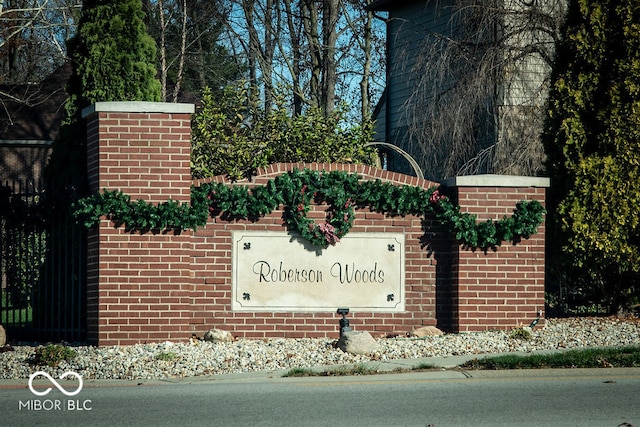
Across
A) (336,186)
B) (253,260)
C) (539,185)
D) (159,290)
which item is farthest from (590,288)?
(159,290)

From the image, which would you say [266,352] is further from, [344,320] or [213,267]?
[213,267]

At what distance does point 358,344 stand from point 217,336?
2.23 meters

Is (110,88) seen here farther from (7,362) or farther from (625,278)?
(625,278)

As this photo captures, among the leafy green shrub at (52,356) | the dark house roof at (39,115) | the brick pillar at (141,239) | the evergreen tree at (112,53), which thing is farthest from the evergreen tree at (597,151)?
the dark house roof at (39,115)

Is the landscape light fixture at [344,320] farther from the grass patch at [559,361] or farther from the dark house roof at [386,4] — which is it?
the dark house roof at [386,4]

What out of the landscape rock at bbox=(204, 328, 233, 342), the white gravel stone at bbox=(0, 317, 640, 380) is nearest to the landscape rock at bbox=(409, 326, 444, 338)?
the white gravel stone at bbox=(0, 317, 640, 380)

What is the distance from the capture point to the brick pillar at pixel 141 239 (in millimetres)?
12609

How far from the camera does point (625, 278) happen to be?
48.3 ft

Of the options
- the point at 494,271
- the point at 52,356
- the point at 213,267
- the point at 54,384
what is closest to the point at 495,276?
the point at 494,271

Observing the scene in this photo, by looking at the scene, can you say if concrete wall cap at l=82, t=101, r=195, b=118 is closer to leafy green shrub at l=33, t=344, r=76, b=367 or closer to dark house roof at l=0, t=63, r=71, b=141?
leafy green shrub at l=33, t=344, r=76, b=367

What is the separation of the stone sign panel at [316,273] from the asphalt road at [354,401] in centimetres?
307

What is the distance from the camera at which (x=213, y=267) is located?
13273 mm

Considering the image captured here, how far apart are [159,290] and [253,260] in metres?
1.43

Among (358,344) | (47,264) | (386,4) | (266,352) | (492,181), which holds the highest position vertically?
(386,4)
